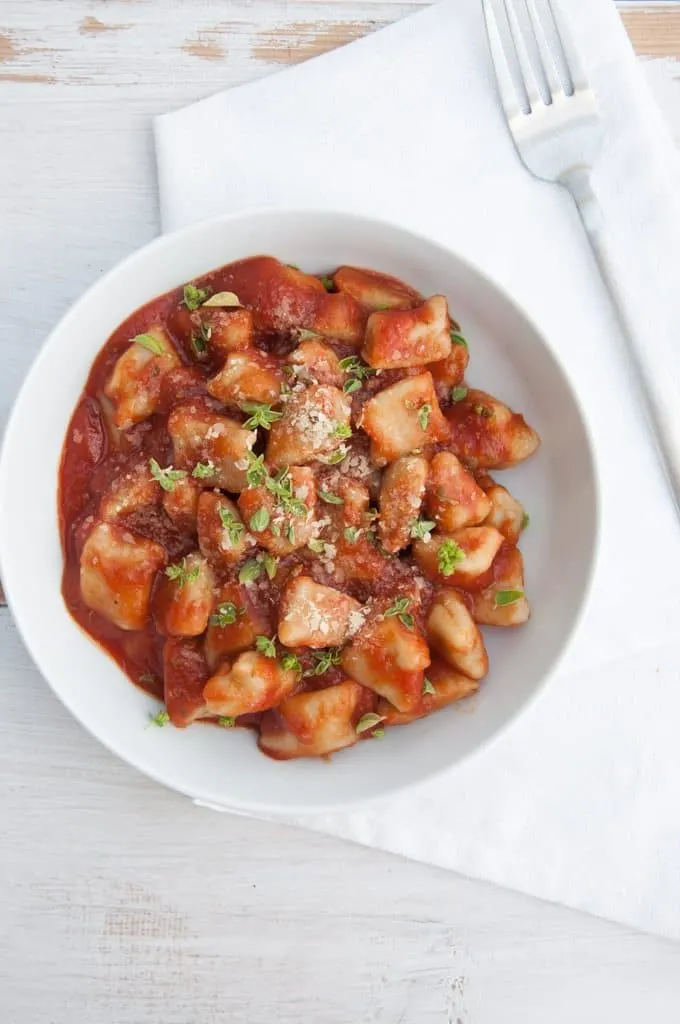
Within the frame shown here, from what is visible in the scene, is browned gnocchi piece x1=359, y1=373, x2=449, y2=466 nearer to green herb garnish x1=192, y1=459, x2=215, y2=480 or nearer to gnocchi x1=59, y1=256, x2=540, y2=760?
gnocchi x1=59, y1=256, x2=540, y2=760

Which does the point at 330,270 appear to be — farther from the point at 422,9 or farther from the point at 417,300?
the point at 422,9

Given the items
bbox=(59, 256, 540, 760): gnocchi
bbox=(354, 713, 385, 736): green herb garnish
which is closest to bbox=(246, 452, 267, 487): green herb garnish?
bbox=(59, 256, 540, 760): gnocchi

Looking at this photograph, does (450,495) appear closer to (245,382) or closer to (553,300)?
(245,382)

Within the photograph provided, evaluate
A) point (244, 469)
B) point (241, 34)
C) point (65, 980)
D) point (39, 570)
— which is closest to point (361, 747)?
point (244, 469)

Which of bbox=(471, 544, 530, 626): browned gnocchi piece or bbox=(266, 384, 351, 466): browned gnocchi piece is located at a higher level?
bbox=(266, 384, 351, 466): browned gnocchi piece

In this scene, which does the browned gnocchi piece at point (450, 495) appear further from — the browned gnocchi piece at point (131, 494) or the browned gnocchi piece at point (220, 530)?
the browned gnocchi piece at point (131, 494)

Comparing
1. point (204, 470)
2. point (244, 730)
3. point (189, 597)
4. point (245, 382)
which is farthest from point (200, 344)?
point (244, 730)

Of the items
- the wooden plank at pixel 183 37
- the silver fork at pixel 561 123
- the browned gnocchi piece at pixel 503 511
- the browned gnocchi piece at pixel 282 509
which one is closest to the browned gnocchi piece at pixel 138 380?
the browned gnocchi piece at pixel 282 509
